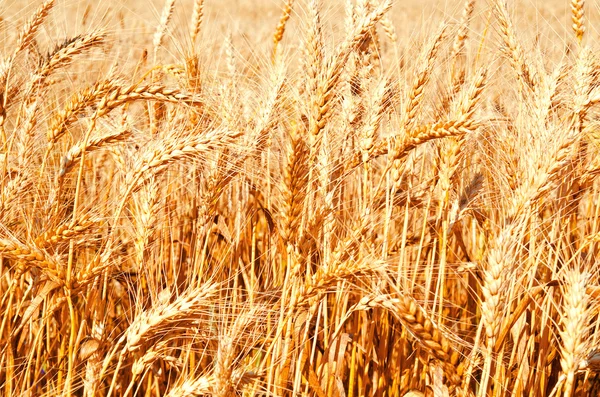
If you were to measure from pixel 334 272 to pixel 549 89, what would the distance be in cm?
83

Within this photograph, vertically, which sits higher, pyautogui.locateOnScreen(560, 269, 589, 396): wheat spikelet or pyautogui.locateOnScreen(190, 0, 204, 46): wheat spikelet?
pyautogui.locateOnScreen(190, 0, 204, 46): wheat spikelet

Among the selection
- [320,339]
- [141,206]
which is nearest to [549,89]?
[320,339]

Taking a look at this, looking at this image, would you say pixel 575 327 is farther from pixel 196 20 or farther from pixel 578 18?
pixel 196 20

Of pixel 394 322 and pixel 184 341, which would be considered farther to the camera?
pixel 394 322

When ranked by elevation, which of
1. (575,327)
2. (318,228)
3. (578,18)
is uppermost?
(578,18)

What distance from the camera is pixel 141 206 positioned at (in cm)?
195

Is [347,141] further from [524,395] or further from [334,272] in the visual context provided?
[524,395]

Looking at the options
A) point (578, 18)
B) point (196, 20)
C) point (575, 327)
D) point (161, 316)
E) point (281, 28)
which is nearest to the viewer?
point (575, 327)

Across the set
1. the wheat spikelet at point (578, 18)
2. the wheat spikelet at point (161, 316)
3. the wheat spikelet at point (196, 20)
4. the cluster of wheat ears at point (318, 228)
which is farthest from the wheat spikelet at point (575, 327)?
the wheat spikelet at point (196, 20)

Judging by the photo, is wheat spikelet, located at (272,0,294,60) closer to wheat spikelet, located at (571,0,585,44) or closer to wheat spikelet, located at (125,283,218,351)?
wheat spikelet, located at (571,0,585,44)

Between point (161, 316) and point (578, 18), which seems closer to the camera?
point (161, 316)

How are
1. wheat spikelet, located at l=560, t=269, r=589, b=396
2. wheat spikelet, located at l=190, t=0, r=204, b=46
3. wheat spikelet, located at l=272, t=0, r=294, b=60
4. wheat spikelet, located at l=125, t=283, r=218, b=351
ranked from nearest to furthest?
wheat spikelet, located at l=560, t=269, r=589, b=396, wheat spikelet, located at l=125, t=283, r=218, b=351, wheat spikelet, located at l=190, t=0, r=204, b=46, wheat spikelet, located at l=272, t=0, r=294, b=60

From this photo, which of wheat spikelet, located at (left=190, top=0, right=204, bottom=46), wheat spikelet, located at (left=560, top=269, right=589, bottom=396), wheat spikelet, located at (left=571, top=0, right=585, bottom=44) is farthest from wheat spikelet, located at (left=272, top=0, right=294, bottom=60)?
wheat spikelet, located at (left=560, top=269, right=589, bottom=396)

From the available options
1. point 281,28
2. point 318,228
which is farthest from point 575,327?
point 281,28
